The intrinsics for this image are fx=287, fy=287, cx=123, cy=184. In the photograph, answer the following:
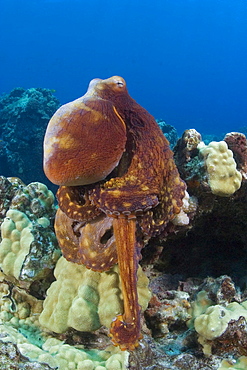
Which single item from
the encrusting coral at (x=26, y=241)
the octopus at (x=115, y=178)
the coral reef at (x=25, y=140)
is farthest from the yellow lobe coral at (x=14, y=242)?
the coral reef at (x=25, y=140)

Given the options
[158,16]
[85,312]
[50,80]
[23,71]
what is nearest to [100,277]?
[85,312]

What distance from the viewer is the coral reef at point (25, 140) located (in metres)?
13.5

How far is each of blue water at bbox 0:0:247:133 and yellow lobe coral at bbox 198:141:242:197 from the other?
349ft

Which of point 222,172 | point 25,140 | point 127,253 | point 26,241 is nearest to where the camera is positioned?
point 127,253

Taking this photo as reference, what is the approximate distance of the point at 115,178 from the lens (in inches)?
91.7

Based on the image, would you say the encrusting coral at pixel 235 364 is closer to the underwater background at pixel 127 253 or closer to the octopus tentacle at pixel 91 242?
the underwater background at pixel 127 253

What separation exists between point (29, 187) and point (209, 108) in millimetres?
128718

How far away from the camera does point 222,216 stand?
3.71 m

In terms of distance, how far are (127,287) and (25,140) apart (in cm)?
1263

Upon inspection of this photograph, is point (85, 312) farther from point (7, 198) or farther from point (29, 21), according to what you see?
point (29, 21)

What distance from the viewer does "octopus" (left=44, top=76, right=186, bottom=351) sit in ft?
7.02

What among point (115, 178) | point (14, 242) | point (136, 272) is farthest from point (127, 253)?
point (14, 242)

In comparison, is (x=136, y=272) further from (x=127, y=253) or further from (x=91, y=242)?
(x=91, y=242)

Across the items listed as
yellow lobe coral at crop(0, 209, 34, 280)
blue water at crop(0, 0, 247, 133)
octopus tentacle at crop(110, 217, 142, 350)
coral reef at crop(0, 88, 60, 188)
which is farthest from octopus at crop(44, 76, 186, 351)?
blue water at crop(0, 0, 247, 133)
